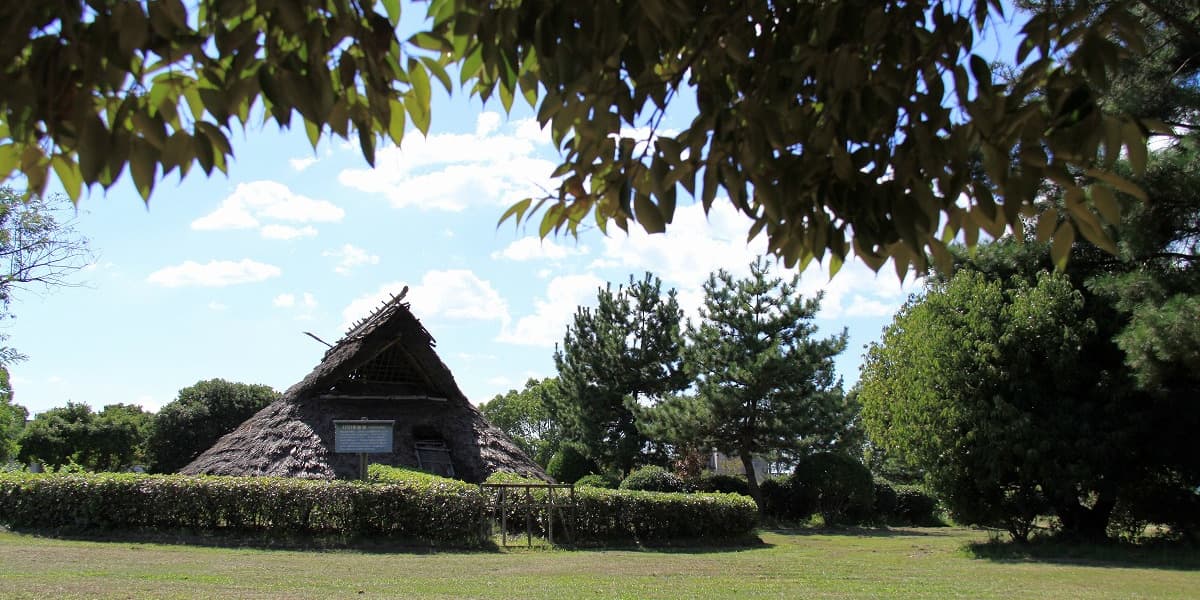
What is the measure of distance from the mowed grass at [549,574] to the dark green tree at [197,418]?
27.9 meters

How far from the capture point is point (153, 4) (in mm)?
2027

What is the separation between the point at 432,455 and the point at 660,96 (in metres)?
20.4

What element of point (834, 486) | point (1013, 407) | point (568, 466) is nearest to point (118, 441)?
point (568, 466)

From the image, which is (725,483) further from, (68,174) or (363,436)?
(68,174)

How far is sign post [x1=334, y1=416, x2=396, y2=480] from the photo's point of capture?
21.0 meters

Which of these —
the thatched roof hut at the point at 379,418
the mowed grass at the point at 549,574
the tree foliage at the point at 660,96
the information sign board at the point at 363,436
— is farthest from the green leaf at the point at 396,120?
the information sign board at the point at 363,436

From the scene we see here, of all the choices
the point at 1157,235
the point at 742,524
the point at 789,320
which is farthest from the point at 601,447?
the point at 1157,235

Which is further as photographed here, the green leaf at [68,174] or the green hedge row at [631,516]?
the green hedge row at [631,516]

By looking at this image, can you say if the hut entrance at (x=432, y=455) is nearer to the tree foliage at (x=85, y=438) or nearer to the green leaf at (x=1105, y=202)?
the green leaf at (x=1105, y=202)

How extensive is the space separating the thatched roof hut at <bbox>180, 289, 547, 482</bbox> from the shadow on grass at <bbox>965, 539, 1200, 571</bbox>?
10.9 meters

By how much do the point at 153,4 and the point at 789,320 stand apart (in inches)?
1087

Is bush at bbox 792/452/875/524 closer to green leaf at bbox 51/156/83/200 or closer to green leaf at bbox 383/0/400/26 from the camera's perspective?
green leaf at bbox 383/0/400/26

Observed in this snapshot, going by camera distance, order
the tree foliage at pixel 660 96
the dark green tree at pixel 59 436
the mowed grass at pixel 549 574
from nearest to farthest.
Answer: the tree foliage at pixel 660 96, the mowed grass at pixel 549 574, the dark green tree at pixel 59 436

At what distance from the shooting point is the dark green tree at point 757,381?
90.9ft
